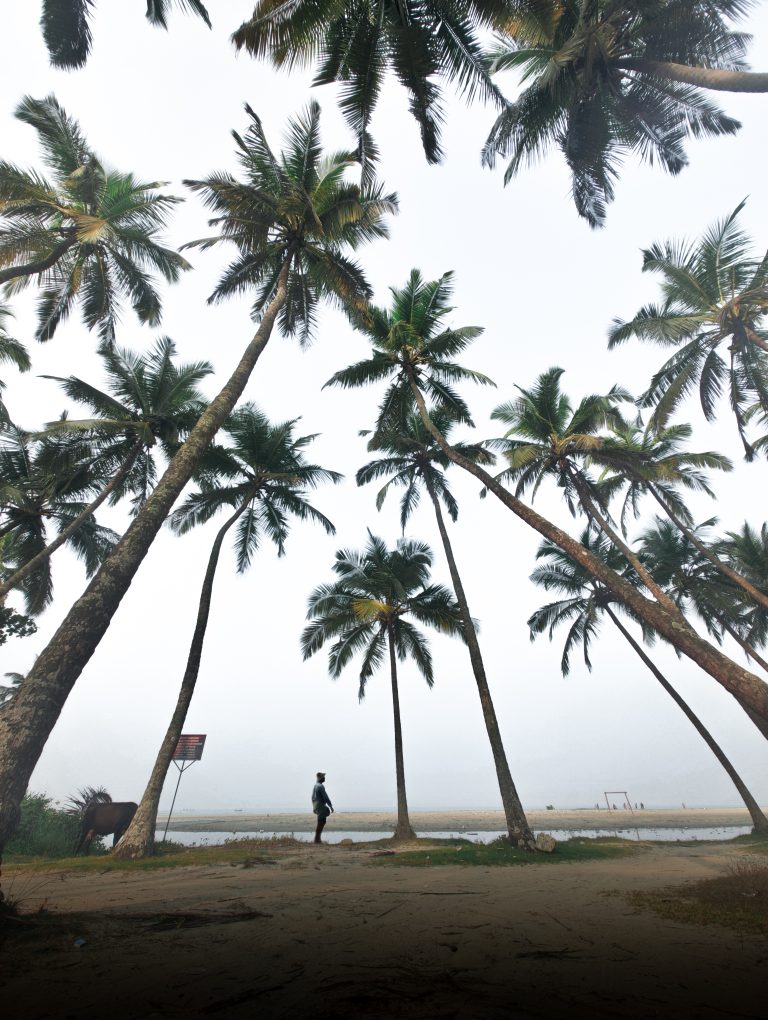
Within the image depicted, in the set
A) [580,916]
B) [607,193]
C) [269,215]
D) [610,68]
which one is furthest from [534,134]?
[580,916]

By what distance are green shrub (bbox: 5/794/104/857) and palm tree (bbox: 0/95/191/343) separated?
14555mm

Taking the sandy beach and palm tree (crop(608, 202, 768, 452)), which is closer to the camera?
palm tree (crop(608, 202, 768, 452))

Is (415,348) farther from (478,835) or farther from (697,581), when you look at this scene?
(478,835)

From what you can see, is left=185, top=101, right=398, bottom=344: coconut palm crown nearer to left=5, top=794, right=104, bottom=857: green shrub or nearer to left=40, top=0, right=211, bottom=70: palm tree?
left=40, top=0, right=211, bottom=70: palm tree

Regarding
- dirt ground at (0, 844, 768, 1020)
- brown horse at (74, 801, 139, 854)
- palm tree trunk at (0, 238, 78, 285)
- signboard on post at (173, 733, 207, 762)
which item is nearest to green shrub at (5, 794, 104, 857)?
brown horse at (74, 801, 139, 854)

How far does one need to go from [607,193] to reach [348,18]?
313 inches

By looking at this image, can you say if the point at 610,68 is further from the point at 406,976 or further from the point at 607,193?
the point at 406,976

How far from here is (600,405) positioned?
1501 cm

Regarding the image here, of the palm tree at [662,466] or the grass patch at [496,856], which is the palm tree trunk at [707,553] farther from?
the grass patch at [496,856]

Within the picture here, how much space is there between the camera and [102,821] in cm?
1340

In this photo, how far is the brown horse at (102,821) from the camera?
13289mm

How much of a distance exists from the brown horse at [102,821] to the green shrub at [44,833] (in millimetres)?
637

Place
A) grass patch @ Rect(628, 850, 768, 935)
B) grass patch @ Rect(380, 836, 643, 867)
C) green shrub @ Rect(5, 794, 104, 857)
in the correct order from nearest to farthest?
grass patch @ Rect(628, 850, 768, 935), grass patch @ Rect(380, 836, 643, 867), green shrub @ Rect(5, 794, 104, 857)

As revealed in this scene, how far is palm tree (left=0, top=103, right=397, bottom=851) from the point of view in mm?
5254
